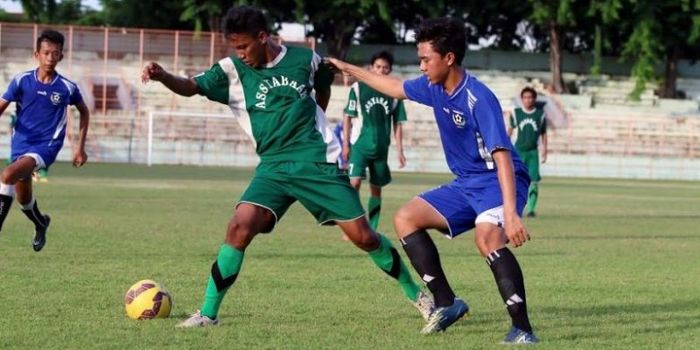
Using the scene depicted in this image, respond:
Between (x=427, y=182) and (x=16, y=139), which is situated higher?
(x=16, y=139)

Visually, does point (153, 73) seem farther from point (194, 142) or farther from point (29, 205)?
point (194, 142)

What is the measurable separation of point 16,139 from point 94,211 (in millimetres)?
5593

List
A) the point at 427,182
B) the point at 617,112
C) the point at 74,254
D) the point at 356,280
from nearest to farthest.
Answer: the point at 356,280 < the point at 74,254 < the point at 427,182 < the point at 617,112

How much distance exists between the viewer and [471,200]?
7.14 meters

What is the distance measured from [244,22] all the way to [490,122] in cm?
159

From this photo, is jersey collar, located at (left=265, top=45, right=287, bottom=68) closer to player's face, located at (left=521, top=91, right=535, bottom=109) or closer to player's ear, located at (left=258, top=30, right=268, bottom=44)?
player's ear, located at (left=258, top=30, right=268, bottom=44)

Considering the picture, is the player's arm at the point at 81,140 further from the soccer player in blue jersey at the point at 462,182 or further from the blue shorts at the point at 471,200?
the blue shorts at the point at 471,200

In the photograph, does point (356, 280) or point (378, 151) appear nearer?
point (356, 280)

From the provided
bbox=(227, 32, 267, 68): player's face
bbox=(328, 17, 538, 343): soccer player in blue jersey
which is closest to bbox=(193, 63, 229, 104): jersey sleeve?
bbox=(227, 32, 267, 68): player's face

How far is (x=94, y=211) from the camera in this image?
17.5 m

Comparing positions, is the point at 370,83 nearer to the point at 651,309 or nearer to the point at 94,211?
the point at 651,309

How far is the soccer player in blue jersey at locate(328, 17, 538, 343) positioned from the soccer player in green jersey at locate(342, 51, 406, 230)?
7227mm

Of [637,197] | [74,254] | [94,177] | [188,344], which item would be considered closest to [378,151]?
[74,254]

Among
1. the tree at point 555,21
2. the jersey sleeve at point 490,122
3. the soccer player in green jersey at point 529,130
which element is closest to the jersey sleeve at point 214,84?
the jersey sleeve at point 490,122
